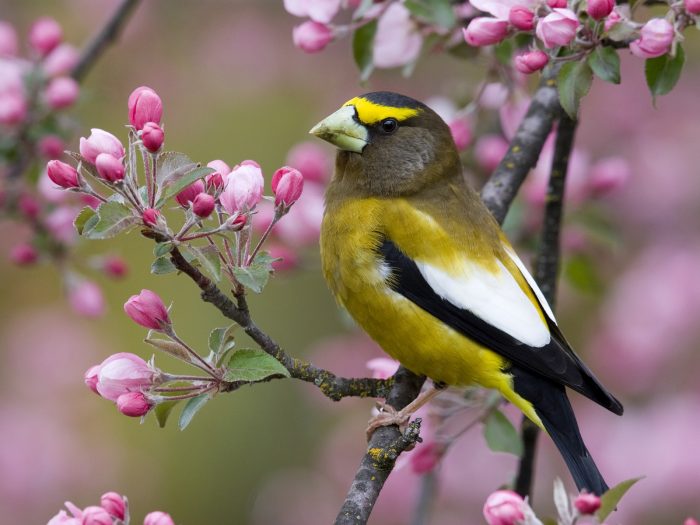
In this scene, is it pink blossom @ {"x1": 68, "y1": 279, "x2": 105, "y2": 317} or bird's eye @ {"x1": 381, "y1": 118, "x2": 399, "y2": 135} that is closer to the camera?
bird's eye @ {"x1": 381, "y1": 118, "x2": 399, "y2": 135}

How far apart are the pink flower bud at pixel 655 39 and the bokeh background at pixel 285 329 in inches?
57.4

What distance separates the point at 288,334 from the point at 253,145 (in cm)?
160

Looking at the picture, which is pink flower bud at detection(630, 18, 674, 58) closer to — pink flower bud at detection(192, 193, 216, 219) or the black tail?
the black tail

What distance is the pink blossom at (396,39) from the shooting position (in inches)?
140

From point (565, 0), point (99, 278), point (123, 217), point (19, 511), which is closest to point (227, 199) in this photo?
point (123, 217)

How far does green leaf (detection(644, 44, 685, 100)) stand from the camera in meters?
2.83

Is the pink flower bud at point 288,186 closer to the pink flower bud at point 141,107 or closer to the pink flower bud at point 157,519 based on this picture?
the pink flower bud at point 141,107

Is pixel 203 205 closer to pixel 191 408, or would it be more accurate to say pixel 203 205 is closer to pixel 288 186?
pixel 288 186

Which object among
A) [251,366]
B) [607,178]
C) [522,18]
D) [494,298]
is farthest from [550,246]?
[251,366]

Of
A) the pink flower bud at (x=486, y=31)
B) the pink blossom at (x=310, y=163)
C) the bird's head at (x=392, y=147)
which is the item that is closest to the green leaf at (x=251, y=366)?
the pink flower bud at (x=486, y=31)

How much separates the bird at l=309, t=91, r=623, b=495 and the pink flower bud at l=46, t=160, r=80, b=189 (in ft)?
3.52

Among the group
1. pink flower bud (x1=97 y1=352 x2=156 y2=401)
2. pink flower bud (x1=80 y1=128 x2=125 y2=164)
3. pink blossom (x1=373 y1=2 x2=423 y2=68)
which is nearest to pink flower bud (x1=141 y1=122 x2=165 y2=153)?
pink flower bud (x1=80 y1=128 x2=125 y2=164)

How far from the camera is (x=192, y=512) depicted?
6.93 m

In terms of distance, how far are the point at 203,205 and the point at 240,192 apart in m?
0.14
